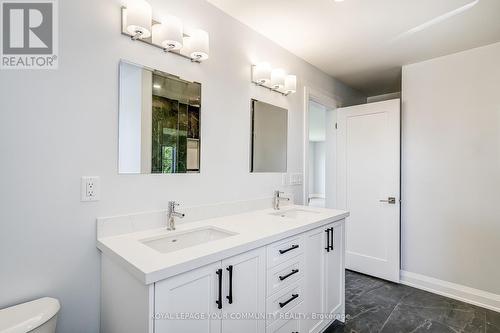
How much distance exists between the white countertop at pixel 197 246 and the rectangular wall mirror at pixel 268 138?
532mm

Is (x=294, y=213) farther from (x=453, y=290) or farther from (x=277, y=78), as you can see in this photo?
(x=453, y=290)

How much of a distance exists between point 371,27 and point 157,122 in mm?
1821

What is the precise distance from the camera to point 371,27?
2043mm

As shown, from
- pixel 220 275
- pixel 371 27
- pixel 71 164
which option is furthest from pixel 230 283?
pixel 371 27

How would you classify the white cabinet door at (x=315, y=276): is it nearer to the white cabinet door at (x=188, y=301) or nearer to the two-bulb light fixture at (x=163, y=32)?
the white cabinet door at (x=188, y=301)

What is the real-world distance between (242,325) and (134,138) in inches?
43.8

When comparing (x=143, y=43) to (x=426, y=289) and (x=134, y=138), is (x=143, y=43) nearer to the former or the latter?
(x=134, y=138)

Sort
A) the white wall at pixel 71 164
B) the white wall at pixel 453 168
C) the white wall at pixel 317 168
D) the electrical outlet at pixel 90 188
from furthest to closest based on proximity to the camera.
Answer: the white wall at pixel 317 168 → the white wall at pixel 453 168 → the electrical outlet at pixel 90 188 → the white wall at pixel 71 164

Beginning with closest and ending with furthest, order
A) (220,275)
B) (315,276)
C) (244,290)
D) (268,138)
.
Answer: (220,275)
(244,290)
(315,276)
(268,138)

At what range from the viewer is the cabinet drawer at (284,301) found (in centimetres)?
139

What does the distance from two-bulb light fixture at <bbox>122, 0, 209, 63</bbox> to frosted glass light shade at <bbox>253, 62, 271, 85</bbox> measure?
0.56 m

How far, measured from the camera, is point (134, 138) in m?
1.41

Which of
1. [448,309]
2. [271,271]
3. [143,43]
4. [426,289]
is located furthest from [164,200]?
[426,289]

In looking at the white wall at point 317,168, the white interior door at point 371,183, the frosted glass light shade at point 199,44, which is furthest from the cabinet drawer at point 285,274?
the white wall at point 317,168
